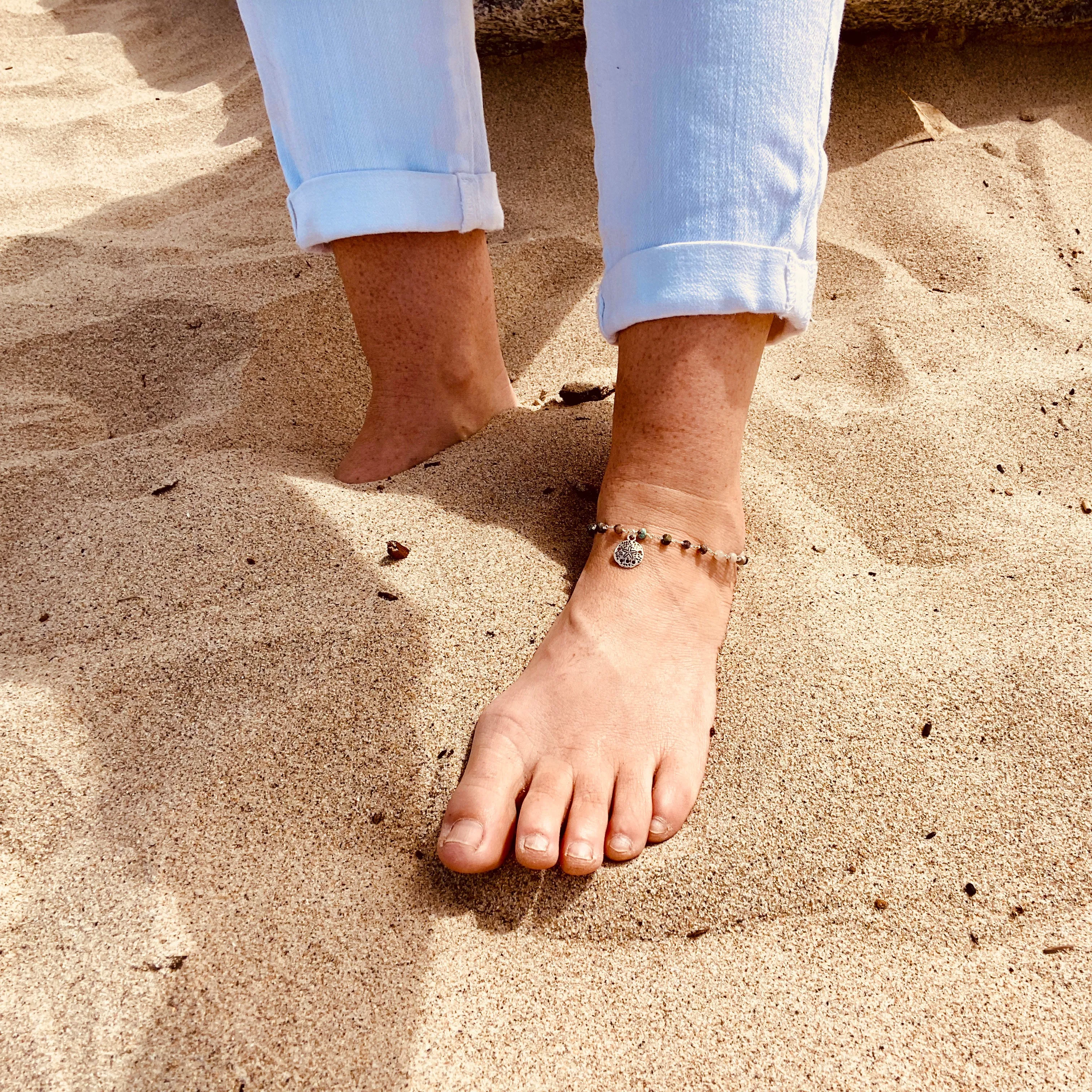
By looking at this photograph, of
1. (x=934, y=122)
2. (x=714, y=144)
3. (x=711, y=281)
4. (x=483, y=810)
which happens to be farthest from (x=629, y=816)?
(x=934, y=122)

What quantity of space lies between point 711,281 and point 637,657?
1.41 feet

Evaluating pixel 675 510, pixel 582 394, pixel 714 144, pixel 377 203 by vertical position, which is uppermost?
pixel 714 144

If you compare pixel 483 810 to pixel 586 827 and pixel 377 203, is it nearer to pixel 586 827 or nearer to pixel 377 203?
pixel 586 827

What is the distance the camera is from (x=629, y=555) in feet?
3.51

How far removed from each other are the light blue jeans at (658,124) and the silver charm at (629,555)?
0.26 meters

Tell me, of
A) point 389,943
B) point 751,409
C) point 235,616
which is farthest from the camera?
point 751,409

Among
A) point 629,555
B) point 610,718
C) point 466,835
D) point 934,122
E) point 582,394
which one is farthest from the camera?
point 934,122

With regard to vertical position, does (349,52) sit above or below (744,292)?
above

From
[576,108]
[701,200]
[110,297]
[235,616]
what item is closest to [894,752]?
[701,200]

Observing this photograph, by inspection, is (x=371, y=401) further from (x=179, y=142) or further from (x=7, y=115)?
(x=7, y=115)

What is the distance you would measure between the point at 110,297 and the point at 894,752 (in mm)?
1659

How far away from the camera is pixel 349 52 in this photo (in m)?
1.11

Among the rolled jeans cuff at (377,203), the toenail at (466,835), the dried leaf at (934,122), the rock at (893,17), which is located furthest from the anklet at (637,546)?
the rock at (893,17)

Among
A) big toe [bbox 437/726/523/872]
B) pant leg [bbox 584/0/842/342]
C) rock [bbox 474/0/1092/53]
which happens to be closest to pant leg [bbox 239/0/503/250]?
pant leg [bbox 584/0/842/342]
